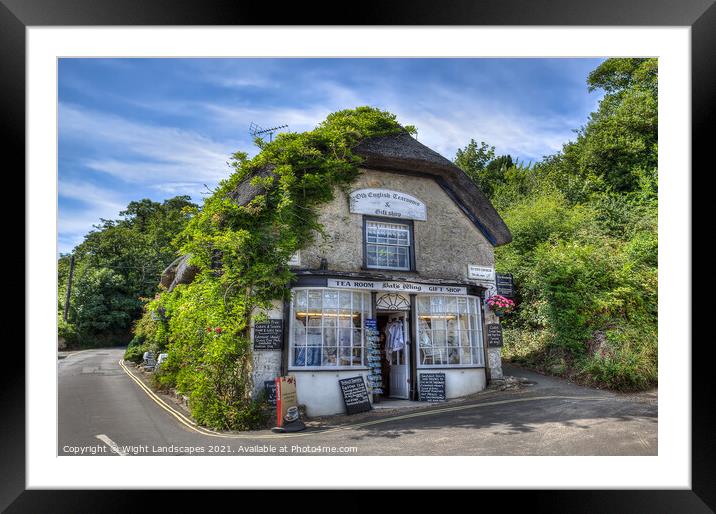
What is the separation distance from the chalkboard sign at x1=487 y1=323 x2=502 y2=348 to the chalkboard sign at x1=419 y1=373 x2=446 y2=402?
160cm

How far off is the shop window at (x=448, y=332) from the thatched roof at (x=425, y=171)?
188cm

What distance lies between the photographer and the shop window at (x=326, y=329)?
25.7 feet

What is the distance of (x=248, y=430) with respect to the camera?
22.2ft

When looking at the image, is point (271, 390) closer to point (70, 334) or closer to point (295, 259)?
point (295, 259)

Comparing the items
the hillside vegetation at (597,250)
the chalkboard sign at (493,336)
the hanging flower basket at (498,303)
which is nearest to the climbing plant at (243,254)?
the hanging flower basket at (498,303)

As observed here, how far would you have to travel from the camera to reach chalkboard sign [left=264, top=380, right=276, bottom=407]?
730 cm

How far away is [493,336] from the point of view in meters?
9.91

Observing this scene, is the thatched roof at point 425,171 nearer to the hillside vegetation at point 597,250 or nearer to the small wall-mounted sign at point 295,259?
the small wall-mounted sign at point 295,259

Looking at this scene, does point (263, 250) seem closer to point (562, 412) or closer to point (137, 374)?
point (562, 412)

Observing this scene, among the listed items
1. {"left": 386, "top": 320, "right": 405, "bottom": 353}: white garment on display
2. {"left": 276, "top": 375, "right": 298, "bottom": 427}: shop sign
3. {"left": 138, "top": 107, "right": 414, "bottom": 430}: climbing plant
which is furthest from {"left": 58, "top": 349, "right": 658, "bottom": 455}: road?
{"left": 386, "top": 320, "right": 405, "bottom": 353}: white garment on display
